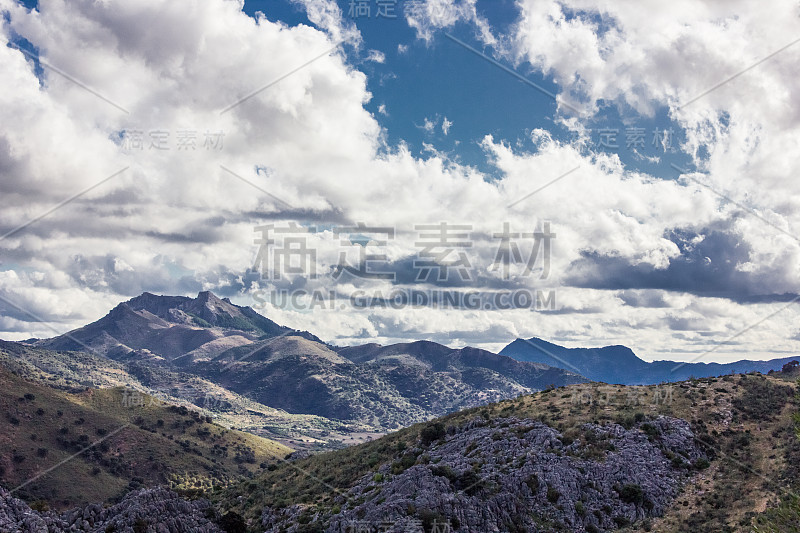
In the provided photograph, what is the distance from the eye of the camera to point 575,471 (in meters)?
78.9

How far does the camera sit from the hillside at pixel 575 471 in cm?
6975

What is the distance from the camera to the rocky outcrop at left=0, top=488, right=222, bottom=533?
67.1 metres

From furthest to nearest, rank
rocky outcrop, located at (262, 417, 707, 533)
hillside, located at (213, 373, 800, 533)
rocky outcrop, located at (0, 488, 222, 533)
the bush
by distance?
the bush → hillside, located at (213, 373, 800, 533) → rocky outcrop, located at (262, 417, 707, 533) → rocky outcrop, located at (0, 488, 222, 533)

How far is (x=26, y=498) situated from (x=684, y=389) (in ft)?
699

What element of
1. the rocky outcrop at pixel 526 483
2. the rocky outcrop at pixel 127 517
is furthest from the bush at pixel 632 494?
the rocky outcrop at pixel 127 517

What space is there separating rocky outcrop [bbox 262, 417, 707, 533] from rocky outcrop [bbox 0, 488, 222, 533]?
11862 millimetres

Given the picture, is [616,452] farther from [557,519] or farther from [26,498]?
[26,498]

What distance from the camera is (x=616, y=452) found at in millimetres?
84375

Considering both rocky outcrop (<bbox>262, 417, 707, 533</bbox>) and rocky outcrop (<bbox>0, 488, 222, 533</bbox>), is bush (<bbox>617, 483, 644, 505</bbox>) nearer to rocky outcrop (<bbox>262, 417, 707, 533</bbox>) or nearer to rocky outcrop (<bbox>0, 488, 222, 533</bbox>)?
rocky outcrop (<bbox>262, 417, 707, 533</bbox>)

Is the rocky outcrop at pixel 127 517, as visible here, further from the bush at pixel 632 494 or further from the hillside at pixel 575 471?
the bush at pixel 632 494

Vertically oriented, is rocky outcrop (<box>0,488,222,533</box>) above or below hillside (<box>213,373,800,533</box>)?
below

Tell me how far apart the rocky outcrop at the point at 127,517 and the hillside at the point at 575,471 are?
10463 millimetres

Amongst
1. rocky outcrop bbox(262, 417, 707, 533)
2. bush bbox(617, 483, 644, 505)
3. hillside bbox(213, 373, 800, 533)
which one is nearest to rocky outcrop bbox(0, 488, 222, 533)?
hillside bbox(213, 373, 800, 533)

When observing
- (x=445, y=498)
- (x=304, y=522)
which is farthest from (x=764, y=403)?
(x=304, y=522)
